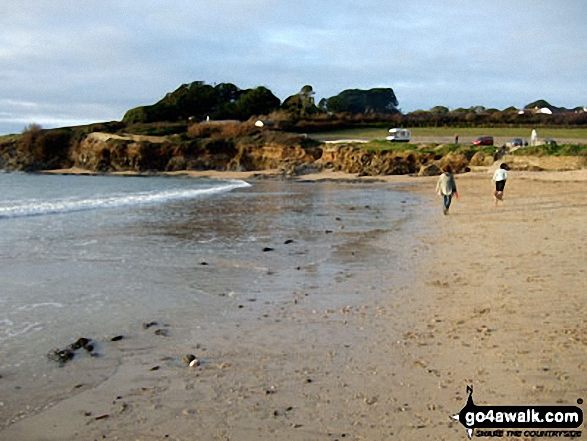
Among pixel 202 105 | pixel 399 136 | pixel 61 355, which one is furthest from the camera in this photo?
pixel 202 105

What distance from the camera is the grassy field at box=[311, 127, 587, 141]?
50.6 meters

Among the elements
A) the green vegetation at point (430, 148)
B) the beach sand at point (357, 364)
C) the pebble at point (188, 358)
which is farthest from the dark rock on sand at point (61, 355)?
the green vegetation at point (430, 148)

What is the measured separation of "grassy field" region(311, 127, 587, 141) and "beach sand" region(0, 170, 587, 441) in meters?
45.8

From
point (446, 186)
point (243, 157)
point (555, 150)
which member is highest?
point (555, 150)

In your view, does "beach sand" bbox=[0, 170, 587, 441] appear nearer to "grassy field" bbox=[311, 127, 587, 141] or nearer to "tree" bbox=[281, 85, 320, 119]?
"grassy field" bbox=[311, 127, 587, 141]

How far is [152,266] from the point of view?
9.51 meters

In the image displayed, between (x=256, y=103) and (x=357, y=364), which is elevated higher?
(x=256, y=103)

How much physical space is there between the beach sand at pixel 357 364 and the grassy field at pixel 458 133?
150 ft

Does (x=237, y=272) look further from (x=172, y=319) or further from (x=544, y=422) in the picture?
(x=544, y=422)

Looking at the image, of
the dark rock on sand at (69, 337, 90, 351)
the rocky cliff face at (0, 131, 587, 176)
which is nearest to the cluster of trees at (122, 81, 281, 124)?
the rocky cliff face at (0, 131, 587, 176)

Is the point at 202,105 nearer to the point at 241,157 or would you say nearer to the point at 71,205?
the point at 241,157

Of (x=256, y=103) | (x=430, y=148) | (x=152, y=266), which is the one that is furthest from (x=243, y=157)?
(x=152, y=266)

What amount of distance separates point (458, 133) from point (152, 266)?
50.3m

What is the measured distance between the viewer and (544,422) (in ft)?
11.9
